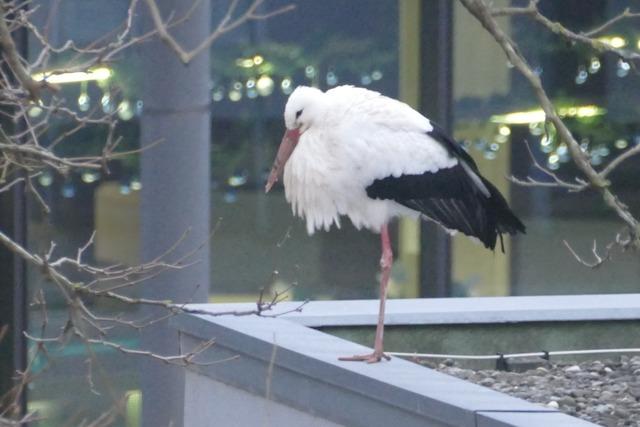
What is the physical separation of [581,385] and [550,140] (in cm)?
297

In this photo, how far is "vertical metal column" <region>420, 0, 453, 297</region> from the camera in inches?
316

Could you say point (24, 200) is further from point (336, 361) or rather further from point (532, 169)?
point (336, 361)

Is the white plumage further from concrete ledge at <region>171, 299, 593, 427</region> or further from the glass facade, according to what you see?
the glass facade

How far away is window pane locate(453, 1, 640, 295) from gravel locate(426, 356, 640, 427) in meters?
2.45

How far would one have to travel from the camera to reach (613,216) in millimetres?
8344

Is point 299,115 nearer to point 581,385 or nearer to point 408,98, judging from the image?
point 581,385

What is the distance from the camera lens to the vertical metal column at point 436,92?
316 inches

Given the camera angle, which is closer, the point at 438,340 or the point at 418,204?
the point at 418,204

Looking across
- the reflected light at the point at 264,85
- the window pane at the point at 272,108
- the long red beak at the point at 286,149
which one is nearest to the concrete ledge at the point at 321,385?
the long red beak at the point at 286,149

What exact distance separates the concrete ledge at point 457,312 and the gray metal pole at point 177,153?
3.32ft

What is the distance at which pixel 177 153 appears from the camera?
4617 millimetres

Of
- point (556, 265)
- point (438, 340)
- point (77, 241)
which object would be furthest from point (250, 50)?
point (438, 340)

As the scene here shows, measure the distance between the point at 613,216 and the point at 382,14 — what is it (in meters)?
1.60

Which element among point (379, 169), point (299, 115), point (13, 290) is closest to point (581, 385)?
point (379, 169)
